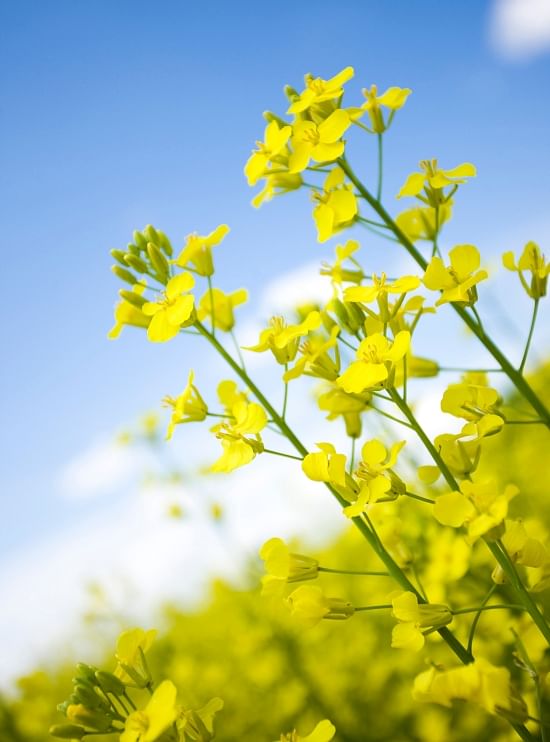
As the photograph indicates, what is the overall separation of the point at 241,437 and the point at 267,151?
0.70 meters

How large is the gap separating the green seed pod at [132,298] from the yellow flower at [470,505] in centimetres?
83

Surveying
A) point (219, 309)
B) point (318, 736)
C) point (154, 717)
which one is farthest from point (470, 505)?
point (219, 309)

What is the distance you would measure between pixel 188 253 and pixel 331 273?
382 mm

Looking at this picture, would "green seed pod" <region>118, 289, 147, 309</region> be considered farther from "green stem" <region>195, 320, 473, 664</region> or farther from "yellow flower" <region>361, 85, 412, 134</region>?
"yellow flower" <region>361, 85, 412, 134</region>

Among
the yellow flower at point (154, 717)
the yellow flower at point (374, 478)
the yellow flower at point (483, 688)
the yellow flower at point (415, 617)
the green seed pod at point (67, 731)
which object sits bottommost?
the yellow flower at point (483, 688)

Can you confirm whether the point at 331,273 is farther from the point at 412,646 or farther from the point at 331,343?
the point at 412,646

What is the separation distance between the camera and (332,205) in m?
1.60

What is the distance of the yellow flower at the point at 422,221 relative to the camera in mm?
1887

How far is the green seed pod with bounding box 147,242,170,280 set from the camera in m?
1.62

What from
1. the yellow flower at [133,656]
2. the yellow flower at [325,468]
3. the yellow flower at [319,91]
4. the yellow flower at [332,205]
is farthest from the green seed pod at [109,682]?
the yellow flower at [319,91]

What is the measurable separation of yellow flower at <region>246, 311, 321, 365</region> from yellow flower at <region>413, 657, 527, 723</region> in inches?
28.2

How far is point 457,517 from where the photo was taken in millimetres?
1263

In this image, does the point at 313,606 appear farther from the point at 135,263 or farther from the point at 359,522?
the point at 135,263

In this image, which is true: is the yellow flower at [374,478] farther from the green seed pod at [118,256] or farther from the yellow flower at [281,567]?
the green seed pod at [118,256]
